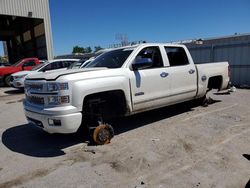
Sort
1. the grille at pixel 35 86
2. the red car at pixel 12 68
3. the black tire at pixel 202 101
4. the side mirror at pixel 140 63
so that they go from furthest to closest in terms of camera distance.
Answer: the red car at pixel 12 68, the black tire at pixel 202 101, the side mirror at pixel 140 63, the grille at pixel 35 86

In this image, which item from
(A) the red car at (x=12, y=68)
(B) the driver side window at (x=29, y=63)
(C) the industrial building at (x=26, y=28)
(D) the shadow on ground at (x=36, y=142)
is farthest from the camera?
(C) the industrial building at (x=26, y=28)

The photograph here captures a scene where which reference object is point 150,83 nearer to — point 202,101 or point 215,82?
point 202,101

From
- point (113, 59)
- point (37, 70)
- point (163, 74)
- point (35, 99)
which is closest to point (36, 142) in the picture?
point (35, 99)

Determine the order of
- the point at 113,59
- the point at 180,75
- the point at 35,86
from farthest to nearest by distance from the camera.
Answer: the point at 180,75, the point at 113,59, the point at 35,86

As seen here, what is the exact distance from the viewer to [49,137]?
560 cm

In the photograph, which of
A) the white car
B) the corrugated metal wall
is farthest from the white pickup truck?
the white car

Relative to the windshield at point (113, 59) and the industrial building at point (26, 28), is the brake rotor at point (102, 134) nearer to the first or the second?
the windshield at point (113, 59)

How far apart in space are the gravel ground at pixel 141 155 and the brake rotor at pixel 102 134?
0.14 m

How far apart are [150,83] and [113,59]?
41.2 inches

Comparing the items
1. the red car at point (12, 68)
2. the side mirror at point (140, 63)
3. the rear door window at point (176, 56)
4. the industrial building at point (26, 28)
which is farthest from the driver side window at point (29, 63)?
the side mirror at point (140, 63)

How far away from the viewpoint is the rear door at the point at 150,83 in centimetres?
535

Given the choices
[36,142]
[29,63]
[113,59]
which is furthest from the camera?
[29,63]

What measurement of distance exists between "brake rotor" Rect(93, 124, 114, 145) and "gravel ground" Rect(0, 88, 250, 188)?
5.5 inches

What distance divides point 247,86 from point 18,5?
778 inches
